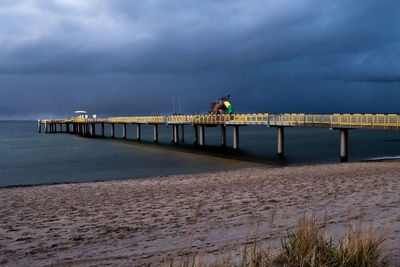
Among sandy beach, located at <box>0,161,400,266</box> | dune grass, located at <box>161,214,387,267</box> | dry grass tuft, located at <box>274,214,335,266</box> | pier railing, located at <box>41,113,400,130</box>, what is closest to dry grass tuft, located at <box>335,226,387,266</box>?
dune grass, located at <box>161,214,387,267</box>

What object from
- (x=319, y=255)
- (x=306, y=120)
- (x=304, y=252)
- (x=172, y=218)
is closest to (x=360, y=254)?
(x=319, y=255)

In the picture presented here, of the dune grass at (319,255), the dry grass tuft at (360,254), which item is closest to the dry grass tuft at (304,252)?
the dune grass at (319,255)

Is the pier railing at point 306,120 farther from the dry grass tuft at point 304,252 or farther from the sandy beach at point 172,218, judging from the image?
the dry grass tuft at point 304,252

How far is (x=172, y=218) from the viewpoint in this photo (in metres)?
8.72

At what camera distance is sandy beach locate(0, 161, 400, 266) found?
6133 mm

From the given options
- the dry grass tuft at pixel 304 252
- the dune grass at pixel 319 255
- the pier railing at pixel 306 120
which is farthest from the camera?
the pier railing at pixel 306 120

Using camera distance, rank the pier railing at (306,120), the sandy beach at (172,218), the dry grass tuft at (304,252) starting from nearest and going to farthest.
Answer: the dry grass tuft at (304,252), the sandy beach at (172,218), the pier railing at (306,120)

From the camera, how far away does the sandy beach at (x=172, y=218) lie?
6.13m

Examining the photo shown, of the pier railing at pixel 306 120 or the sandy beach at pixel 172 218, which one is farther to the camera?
the pier railing at pixel 306 120

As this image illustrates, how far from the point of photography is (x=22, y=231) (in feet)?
26.8

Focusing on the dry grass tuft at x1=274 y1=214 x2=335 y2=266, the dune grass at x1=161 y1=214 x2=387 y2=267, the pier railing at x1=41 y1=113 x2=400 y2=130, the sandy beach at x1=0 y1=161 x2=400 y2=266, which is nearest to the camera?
the dune grass at x1=161 y1=214 x2=387 y2=267

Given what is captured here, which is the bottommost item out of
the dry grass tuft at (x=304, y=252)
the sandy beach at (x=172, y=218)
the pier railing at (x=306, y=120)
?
the sandy beach at (x=172, y=218)

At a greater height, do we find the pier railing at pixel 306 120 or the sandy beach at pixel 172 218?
the pier railing at pixel 306 120

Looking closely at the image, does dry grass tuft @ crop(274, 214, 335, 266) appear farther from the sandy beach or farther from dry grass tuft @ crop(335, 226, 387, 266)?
the sandy beach
